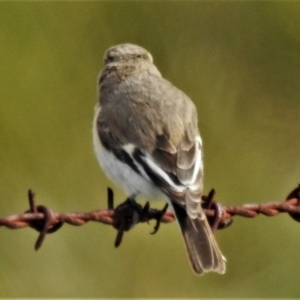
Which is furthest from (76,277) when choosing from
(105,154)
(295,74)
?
(295,74)

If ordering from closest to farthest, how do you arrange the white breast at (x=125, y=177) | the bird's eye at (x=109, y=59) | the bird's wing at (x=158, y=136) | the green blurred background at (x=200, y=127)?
the bird's wing at (x=158, y=136) → the white breast at (x=125, y=177) → the bird's eye at (x=109, y=59) → the green blurred background at (x=200, y=127)

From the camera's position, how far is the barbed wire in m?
4.42

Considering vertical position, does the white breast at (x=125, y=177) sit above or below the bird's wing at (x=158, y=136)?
below

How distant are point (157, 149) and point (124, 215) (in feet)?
1.69

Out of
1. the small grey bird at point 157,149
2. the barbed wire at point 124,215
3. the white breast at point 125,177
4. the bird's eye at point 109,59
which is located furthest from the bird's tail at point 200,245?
the bird's eye at point 109,59

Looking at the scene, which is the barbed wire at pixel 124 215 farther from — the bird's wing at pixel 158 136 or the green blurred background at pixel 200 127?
the green blurred background at pixel 200 127

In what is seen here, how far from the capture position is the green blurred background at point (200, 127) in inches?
303

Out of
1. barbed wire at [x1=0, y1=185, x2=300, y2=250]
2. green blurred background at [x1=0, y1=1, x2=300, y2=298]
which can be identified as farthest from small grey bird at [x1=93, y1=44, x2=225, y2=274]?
green blurred background at [x1=0, y1=1, x2=300, y2=298]

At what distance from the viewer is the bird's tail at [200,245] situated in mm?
4926

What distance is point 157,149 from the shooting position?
5379mm

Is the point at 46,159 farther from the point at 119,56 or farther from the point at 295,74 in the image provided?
the point at 295,74

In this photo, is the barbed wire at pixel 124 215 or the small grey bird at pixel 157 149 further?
the small grey bird at pixel 157 149

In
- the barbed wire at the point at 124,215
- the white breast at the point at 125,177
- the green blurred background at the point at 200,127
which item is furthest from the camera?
the green blurred background at the point at 200,127

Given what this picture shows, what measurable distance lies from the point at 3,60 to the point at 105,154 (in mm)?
3692
